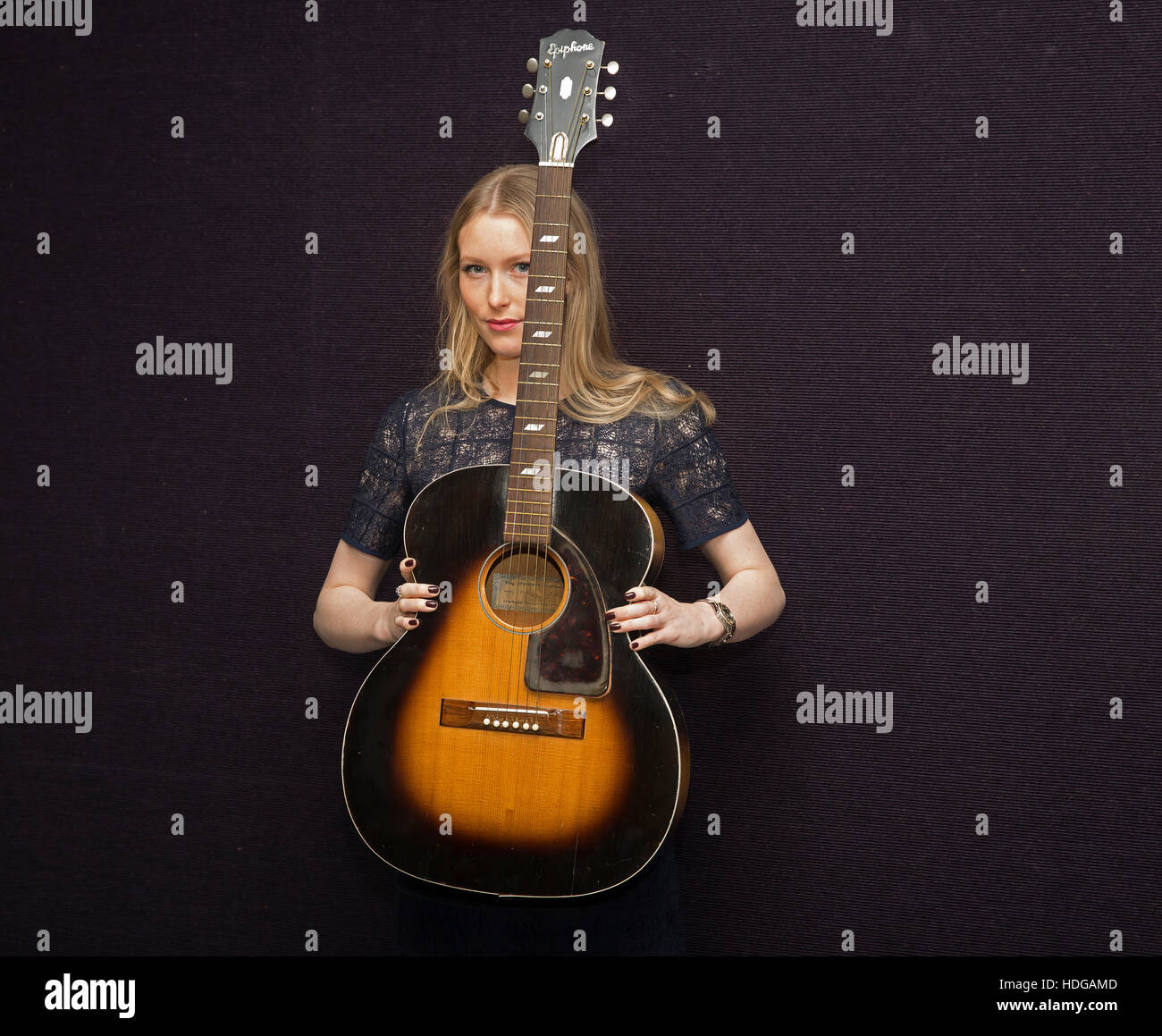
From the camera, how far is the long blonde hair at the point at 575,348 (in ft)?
5.32

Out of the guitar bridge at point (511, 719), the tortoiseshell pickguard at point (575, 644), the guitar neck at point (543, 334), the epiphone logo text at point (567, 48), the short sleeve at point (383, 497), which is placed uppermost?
the epiphone logo text at point (567, 48)

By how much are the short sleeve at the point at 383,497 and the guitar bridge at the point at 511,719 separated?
14.2 inches

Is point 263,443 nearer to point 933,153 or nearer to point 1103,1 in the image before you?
point 933,153

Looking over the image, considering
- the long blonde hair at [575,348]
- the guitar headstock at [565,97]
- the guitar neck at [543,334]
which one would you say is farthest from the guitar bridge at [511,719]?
the guitar headstock at [565,97]

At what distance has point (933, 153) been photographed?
6.73 feet

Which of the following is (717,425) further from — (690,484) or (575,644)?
(575,644)

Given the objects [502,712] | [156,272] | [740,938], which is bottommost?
[740,938]

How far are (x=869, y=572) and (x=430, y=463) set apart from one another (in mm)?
1047

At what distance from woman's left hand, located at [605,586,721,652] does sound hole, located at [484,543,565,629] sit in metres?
0.10

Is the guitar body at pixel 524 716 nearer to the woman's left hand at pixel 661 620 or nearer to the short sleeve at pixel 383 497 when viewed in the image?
the woman's left hand at pixel 661 620

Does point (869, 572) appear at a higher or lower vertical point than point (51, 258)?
lower

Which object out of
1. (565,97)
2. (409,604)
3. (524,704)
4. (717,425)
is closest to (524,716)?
(524,704)

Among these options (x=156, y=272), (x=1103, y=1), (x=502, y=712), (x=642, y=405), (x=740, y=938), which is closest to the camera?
(x=502, y=712)

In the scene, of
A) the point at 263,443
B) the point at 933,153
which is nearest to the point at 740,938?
the point at 263,443
